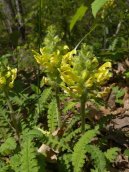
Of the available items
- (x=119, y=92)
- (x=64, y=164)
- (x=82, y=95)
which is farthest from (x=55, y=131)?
(x=119, y=92)

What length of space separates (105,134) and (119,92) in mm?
901

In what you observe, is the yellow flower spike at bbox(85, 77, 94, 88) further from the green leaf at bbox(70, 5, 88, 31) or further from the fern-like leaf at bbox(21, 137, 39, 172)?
the green leaf at bbox(70, 5, 88, 31)

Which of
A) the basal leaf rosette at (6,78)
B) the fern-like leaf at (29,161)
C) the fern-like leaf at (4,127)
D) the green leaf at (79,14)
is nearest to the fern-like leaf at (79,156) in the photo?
the fern-like leaf at (29,161)

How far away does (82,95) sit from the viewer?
281cm

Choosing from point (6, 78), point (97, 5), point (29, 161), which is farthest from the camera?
point (6, 78)

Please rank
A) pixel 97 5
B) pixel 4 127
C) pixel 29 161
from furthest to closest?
pixel 4 127 → pixel 29 161 → pixel 97 5

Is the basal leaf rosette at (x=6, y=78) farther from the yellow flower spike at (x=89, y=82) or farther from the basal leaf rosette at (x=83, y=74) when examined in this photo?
the yellow flower spike at (x=89, y=82)

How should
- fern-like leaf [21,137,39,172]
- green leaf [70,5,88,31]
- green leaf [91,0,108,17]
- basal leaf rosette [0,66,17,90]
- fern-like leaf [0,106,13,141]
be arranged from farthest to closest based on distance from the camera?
fern-like leaf [0,106,13,141]
basal leaf rosette [0,66,17,90]
fern-like leaf [21,137,39,172]
green leaf [70,5,88,31]
green leaf [91,0,108,17]

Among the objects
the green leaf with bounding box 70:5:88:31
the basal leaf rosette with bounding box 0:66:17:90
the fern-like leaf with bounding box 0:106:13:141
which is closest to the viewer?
the green leaf with bounding box 70:5:88:31

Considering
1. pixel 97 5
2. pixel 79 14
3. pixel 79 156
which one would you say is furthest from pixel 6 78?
pixel 97 5

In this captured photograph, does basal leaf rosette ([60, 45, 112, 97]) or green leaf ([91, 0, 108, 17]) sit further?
basal leaf rosette ([60, 45, 112, 97])

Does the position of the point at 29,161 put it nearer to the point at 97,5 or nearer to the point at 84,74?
the point at 84,74

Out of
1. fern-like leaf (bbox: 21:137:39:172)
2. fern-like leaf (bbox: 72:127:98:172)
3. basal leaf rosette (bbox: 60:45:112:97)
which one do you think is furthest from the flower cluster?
fern-like leaf (bbox: 21:137:39:172)

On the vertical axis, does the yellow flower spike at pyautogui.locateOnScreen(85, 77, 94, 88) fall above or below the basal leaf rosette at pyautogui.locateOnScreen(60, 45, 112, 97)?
below
